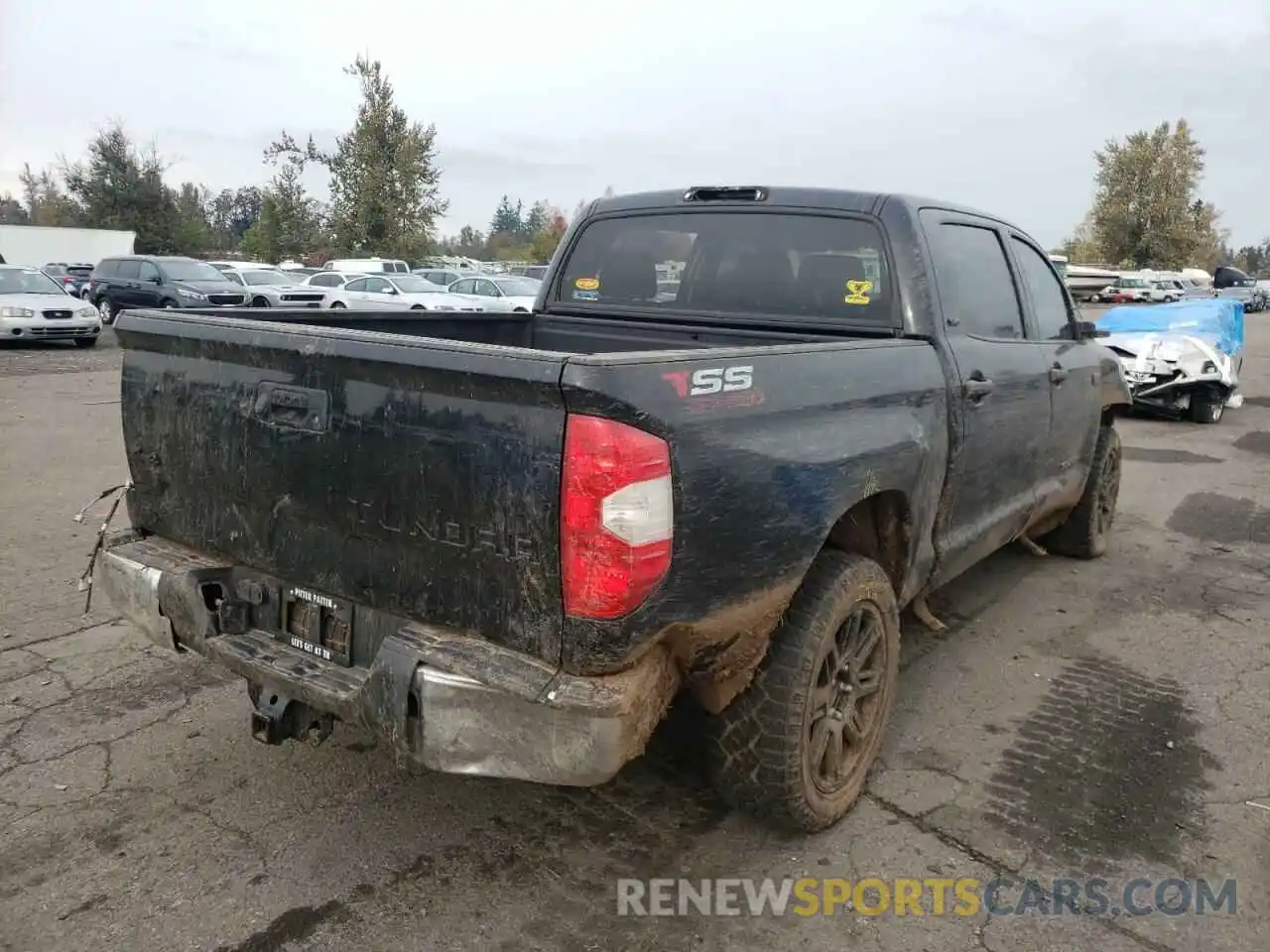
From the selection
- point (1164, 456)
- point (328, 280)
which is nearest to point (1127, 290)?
point (328, 280)

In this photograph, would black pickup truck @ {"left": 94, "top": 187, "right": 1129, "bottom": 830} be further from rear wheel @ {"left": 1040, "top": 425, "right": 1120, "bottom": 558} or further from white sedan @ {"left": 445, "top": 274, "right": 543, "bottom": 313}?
white sedan @ {"left": 445, "top": 274, "right": 543, "bottom": 313}

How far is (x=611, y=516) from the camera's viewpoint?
2.17 metres

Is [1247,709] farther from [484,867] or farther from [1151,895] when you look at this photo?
[484,867]

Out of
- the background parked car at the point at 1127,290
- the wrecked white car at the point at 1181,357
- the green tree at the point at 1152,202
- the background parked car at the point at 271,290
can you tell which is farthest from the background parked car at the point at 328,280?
the green tree at the point at 1152,202

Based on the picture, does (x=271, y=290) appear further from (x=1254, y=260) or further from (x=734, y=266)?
(x=1254, y=260)

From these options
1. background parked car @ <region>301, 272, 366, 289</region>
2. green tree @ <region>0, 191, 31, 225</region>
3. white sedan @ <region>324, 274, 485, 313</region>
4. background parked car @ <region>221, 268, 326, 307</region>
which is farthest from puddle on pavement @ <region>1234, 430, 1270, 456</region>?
green tree @ <region>0, 191, 31, 225</region>

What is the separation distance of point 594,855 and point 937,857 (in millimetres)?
1037

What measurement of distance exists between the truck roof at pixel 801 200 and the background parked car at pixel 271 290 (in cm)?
1846

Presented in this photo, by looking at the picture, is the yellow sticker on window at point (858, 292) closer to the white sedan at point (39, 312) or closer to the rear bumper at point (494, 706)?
the rear bumper at point (494, 706)

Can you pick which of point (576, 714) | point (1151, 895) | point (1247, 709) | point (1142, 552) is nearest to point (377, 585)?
point (576, 714)

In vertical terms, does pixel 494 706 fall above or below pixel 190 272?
below

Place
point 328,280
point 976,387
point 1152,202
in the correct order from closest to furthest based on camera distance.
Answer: point 976,387 < point 328,280 < point 1152,202

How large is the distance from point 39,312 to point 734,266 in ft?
56.3

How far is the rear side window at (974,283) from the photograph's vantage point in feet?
12.3
